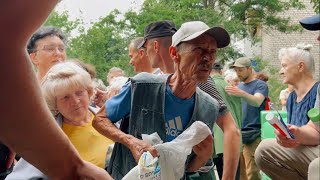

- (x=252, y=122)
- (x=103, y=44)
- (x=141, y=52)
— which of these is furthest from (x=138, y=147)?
(x=103, y=44)

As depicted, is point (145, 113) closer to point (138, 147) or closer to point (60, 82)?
point (138, 147)

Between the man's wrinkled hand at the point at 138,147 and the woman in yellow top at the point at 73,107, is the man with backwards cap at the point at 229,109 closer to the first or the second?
the woman in yellow top at the point at 73,107

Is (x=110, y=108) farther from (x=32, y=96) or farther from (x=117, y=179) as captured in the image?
(x=32, y=96)

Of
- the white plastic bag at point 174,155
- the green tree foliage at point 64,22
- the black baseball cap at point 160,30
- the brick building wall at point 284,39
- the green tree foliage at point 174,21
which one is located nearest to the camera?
the white plastic bag at point 174,155

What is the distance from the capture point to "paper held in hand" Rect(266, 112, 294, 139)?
10.3 ft

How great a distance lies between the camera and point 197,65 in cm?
317

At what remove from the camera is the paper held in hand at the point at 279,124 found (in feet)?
10.3

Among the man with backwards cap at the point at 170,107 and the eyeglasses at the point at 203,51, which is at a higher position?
the eyeglasses at the point at 203,51

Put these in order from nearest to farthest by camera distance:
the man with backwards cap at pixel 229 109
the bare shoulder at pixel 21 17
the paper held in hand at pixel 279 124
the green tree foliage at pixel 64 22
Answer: the bare shoulder at pixel 21 17 < the paper held in hand at pixel 279 124 < the man with backwards cap at pixel 229 109 < the green tree foliage at pixel 64 22

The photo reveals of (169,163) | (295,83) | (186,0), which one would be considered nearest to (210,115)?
(169,163)

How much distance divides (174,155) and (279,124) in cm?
88

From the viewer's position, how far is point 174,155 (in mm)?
2676

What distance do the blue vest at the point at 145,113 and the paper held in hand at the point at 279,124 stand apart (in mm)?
344

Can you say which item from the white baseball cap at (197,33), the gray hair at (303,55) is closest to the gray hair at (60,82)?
the white baseball cap at (197,33)
